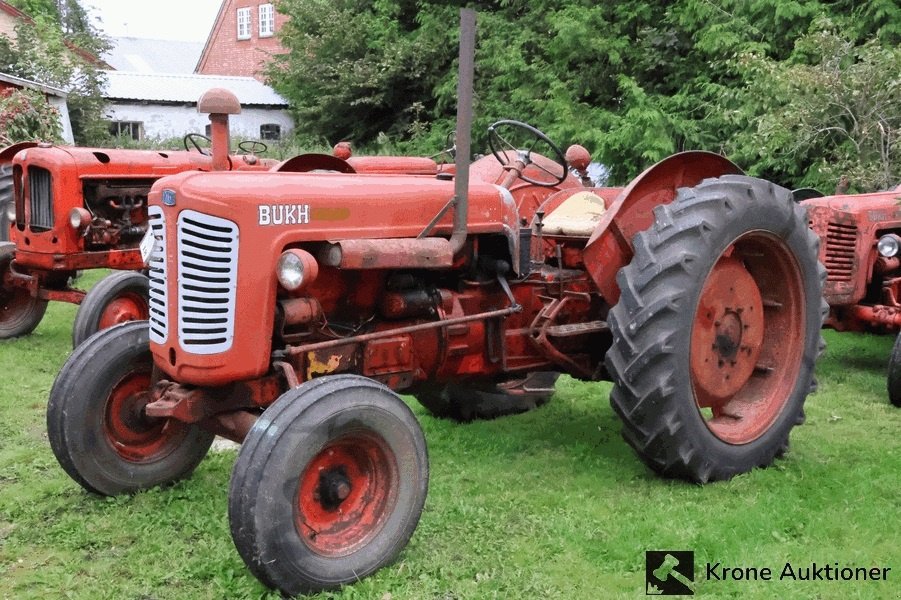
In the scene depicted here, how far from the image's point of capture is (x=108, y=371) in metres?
3.54

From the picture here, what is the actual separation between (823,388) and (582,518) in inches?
117

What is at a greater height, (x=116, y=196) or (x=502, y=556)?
(x=116, y=196)

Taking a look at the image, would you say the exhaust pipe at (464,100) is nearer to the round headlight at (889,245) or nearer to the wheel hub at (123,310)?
the wheel hub at (123,310)

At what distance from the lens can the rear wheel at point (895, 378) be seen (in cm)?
518

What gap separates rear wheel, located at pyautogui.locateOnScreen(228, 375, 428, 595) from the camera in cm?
266

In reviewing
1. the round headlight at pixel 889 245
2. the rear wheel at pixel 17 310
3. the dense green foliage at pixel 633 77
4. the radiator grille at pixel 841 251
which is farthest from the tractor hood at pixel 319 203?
the dense green foliage at pixel 633 77

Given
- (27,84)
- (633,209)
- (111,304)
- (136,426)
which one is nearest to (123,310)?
(111,304)

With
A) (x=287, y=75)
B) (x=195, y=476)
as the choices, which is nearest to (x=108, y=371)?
(x=195, y=476)

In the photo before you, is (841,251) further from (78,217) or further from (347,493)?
(78,217)

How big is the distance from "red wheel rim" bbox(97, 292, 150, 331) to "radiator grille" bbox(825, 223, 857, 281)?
15.5ft

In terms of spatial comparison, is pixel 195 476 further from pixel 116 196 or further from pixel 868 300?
pixel 868 300

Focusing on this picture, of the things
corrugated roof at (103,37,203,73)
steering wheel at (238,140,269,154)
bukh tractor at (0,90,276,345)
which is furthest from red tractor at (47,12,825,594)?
corrugated roof at (103,37,203,73)

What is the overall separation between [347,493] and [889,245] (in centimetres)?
459

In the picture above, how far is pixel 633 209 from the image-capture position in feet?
13.2
